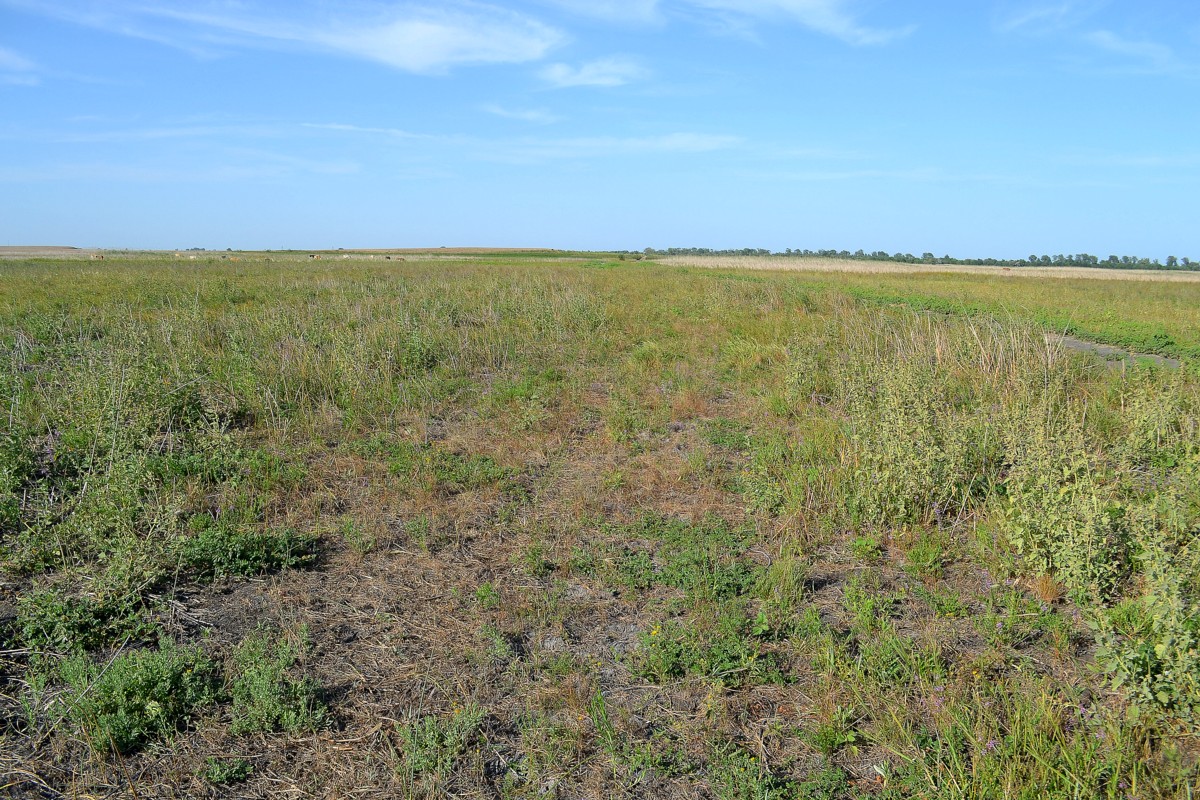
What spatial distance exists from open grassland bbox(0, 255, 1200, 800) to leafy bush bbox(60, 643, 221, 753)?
3 cm

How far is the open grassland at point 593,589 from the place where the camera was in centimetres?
296

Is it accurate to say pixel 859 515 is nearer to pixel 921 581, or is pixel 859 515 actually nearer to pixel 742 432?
pixel 921 581

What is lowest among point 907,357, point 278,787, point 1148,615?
point 278,787

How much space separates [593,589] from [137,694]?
240 centimetres

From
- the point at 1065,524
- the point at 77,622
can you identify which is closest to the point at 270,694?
the point at 77,622

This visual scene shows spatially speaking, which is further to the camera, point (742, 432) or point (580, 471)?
point (742, 432)

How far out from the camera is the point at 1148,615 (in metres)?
3.36

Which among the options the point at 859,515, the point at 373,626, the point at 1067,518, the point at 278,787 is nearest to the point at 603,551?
the point at 373,626

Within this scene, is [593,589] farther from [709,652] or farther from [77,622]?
[77,622]

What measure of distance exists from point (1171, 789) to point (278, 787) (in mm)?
3442

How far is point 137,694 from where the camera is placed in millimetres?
3184

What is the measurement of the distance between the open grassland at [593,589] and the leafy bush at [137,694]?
3cm

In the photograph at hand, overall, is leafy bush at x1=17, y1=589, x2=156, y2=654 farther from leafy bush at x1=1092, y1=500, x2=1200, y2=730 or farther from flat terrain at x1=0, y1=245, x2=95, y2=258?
flat terrain at x1=0, y1=245, x2=95, y2=258

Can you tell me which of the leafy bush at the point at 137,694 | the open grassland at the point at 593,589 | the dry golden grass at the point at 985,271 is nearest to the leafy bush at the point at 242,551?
the open grassland at the point at 593,589
